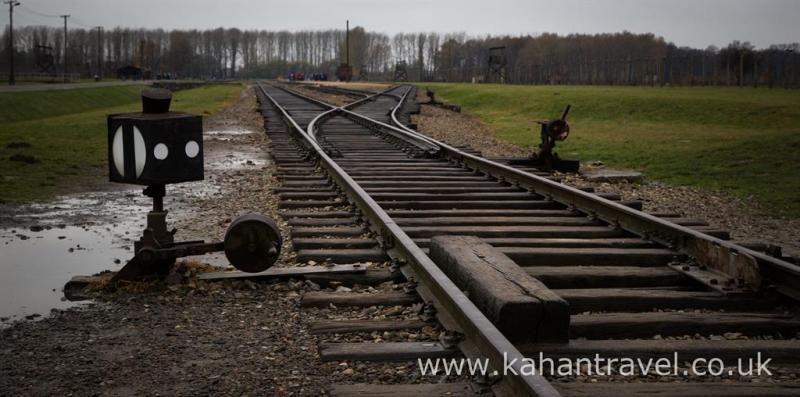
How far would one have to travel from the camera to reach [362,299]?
14.3 feet

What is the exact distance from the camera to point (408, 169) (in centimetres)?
1012

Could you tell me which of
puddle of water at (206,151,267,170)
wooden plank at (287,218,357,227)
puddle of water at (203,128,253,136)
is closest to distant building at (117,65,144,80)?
puddle of water at (203,128,253,136)

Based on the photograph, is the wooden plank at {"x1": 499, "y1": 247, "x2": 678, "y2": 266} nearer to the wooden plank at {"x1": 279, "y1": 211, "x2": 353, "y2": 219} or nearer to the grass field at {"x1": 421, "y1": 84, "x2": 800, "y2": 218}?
the wooden plank at {"x1": 279, "y1": 211, "x2": 353, "y2": 219}

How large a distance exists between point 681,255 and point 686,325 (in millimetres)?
1477

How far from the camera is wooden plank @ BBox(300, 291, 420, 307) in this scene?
431 cm

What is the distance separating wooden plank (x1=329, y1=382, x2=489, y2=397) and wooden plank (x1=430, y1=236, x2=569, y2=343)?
0.47 meters

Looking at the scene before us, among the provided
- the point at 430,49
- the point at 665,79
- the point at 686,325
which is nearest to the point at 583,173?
the point at 686,325

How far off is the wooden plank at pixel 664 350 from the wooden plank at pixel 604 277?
1030mm

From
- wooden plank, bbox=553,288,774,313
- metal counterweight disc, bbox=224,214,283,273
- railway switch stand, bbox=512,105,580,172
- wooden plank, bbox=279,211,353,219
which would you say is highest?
railway switch stand, bbox=512,105,580,172

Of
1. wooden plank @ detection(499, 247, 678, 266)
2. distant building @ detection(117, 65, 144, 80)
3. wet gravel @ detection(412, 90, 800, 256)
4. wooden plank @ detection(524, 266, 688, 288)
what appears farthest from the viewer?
distant building @ detection(117, 65, 144, 80)

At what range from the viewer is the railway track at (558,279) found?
334 centimetres

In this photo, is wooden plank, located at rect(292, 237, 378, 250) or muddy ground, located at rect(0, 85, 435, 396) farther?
wooden plank, located at rect(292, 237, 378, 250)

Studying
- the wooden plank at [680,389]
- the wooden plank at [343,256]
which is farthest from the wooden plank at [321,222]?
the wooden plank at [680,389]

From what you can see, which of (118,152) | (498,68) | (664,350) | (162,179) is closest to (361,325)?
(664,350)
